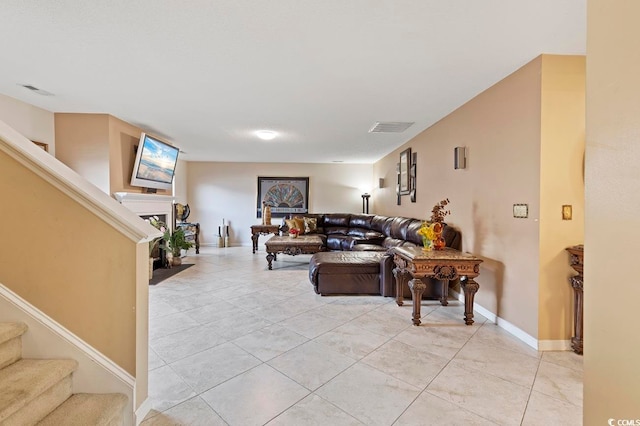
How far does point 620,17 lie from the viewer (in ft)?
2.29

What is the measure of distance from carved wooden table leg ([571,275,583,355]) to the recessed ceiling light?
402 cm

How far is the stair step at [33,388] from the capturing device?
104 cm

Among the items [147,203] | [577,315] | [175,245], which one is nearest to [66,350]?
[577,315]

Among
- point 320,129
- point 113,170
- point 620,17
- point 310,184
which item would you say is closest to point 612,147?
point 620,17

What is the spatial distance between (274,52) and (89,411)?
247 cm

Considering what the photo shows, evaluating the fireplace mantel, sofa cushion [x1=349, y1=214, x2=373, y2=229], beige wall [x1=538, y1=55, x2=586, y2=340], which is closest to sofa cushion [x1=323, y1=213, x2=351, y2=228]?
sofa cushion [x1=349, y1=214, x2=373, y2=229]

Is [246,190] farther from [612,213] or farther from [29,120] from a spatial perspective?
[612,213]

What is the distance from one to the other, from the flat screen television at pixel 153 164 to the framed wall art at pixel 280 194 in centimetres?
278

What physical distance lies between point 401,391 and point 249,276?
10.3ft

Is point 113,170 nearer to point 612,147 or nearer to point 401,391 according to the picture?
point 401,391

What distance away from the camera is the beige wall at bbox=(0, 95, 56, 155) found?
2.95 metres

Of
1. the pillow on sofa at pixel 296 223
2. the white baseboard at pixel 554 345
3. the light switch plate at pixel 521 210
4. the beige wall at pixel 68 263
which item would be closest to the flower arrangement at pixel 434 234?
the light switch plate at pixel 521 210

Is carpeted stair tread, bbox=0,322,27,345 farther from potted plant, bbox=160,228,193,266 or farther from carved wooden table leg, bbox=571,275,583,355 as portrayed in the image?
potted plant, bbox=160,228,193,266

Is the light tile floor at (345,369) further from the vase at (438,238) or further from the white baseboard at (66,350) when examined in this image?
the vase at (438,238)
